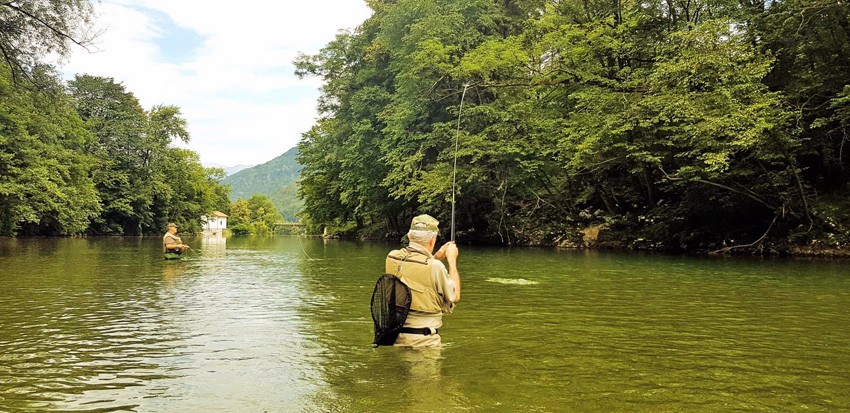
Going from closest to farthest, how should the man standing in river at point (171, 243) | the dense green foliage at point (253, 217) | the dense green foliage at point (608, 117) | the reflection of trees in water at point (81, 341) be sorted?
1. the reflection of trees in water at point (81, 341)
2. the man standing in river at point (171, 243)
3. the dense green foliage at point (608, 117)
4. the dense green foliage at point (253, 217)

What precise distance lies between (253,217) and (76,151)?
10897 centimetres

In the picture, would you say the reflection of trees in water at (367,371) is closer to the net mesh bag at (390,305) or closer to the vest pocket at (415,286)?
the net mesh bag at (390,305)

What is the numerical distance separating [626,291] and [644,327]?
4.37 metres

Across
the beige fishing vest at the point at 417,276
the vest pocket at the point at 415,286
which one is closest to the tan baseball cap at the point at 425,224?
the beige fishing vest at the point at 417,276

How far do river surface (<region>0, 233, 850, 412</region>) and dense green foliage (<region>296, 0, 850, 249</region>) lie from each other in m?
9.57

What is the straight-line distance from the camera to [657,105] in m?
22.7

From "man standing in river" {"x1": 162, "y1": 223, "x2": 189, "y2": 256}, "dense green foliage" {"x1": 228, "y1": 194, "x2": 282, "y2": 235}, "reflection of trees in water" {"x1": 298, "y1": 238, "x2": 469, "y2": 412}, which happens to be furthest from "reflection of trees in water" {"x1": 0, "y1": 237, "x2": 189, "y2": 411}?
"dense green foliage" {"x1": 228, "y1": 194, "x2": 282, "y2": 235}

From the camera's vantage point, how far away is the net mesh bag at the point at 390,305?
5.83 m

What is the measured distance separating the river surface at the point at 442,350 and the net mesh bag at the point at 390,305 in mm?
433

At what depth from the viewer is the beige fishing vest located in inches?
232

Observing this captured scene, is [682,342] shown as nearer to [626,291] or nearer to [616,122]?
[626,291]

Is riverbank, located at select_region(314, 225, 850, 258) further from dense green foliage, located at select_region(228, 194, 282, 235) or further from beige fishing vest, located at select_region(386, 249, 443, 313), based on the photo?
dense green foliage, located at select_region(228, 194, 282, 235)

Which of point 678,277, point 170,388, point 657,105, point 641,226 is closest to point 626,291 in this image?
point 678,277

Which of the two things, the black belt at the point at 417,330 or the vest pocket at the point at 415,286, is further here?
the black belt at the point at 417,330
